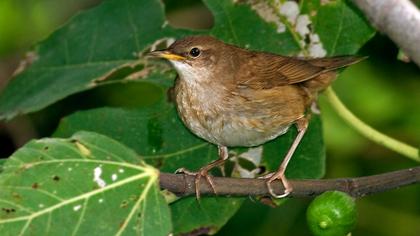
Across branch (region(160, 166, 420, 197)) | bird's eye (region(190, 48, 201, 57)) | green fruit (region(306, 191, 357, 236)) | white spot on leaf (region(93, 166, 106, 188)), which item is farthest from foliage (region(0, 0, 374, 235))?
white spot on leaf (region(93, 166, 106, 188))

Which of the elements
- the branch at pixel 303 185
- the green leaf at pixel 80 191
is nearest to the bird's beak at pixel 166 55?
the branch at pixel 303 185

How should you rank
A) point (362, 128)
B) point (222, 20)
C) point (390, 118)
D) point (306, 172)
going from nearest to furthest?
point (362, 128), point (306, 172), point (222, 20), point (390, 118)

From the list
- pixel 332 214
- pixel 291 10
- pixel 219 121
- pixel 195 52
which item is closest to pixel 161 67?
pixel 195 52

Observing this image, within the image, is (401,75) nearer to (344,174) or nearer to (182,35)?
(344,174)

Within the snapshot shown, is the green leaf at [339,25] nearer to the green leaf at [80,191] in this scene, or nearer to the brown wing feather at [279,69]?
the brown wing feather at [279,69]

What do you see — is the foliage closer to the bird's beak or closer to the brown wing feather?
the brown wing feather

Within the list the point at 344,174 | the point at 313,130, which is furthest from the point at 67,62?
the point at 344,174
